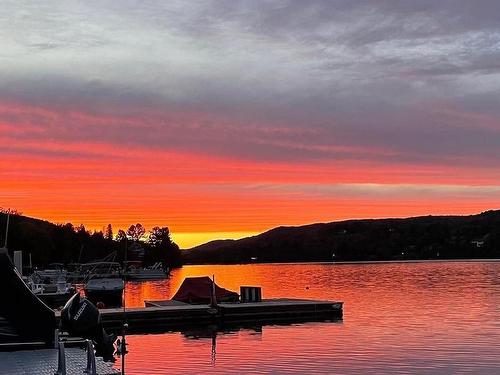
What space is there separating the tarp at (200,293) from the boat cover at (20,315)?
111ft

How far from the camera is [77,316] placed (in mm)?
26703

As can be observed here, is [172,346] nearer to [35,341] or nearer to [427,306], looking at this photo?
[35,341]

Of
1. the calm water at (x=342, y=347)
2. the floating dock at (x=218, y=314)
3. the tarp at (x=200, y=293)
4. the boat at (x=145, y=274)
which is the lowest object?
the calm water at (x=342, y=347)

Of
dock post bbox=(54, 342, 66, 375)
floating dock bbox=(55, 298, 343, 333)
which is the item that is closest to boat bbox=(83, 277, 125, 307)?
floating dock bbox=(55, 298, 343, 333)

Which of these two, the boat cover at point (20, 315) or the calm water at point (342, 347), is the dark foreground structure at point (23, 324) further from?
the calm water at point (342, 347)

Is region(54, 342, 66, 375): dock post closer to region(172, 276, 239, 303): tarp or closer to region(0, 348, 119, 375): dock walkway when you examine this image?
region(0, 348, 119, 375): dock walkway

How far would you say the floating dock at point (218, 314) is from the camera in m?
47.5

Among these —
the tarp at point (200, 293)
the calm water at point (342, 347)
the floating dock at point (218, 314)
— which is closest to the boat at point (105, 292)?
the tarp at point (200, 293)

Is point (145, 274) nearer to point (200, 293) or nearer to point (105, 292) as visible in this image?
point (105, 292)

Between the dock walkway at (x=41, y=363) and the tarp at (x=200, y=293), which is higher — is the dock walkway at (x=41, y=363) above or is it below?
below

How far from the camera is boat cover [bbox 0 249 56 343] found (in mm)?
23453

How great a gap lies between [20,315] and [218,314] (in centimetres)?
2670

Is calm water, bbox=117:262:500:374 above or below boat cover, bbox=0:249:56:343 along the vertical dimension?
below

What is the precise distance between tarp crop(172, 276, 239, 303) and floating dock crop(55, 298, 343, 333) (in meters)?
4.56
